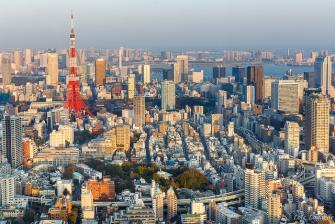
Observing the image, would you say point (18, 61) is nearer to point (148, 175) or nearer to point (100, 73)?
point (100, 73)

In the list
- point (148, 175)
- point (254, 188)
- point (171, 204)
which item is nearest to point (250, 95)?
point (148, 175)

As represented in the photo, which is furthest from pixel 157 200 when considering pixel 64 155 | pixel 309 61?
pixel 309 61

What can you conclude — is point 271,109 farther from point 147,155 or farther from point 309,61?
point 309,61

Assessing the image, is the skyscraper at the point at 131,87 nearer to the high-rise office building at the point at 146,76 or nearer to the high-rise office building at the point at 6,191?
the high-rise office building at the point at 146,76

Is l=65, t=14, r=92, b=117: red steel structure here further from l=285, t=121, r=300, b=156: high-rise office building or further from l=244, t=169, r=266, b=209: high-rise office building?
l=244, t=169, r=266, b=209: high-rise office building

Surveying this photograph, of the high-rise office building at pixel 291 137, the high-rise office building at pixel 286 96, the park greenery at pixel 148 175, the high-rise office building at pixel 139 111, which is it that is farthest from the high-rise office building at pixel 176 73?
the park greenery at pixel 148 175

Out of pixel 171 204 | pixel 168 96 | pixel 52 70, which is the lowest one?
pixel 171 204
